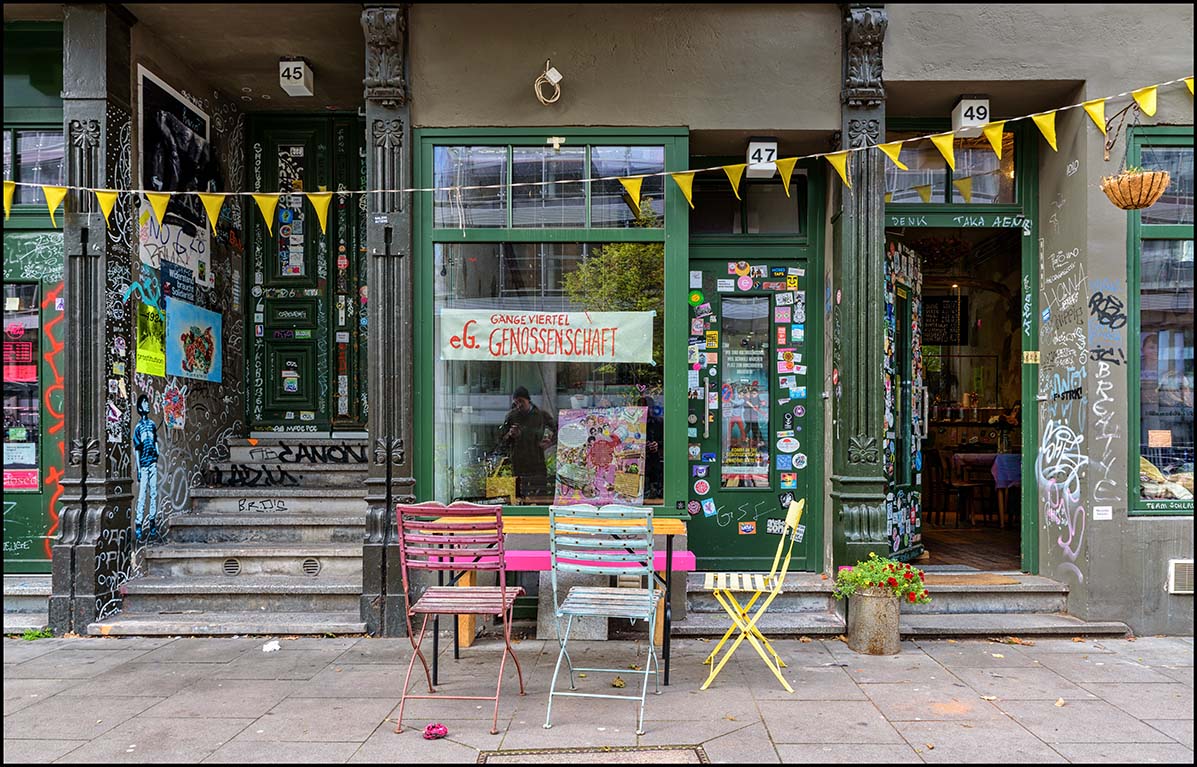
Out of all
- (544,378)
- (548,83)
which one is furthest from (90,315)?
(548,83)

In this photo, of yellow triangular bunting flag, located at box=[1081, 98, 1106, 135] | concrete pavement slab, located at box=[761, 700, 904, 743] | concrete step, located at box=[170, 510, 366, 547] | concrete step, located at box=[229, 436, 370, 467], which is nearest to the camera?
concrete pavement slab, located at box=[761, 700, 904, 743]

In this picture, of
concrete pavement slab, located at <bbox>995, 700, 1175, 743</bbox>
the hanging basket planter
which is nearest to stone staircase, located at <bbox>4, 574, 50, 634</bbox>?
concrete pavement slab, located at <bbox>995, 700, 1175, 743</bbox>

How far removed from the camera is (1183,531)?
6461mm

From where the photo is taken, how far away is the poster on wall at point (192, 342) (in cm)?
745

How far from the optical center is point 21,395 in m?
7.05

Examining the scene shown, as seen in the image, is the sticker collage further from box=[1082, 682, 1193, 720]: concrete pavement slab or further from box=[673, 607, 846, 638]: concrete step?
box=[1082, 682, 1193, 720]: concrete pavement slab

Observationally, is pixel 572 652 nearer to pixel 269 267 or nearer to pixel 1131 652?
pixel 1131 652

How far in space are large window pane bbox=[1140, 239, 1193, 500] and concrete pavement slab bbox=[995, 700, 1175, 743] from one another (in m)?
2.77

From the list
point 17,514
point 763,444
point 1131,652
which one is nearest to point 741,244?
point 763,444

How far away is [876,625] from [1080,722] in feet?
5.16

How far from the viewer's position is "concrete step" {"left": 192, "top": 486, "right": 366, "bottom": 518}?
7.73 m

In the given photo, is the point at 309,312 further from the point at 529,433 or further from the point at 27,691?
the point at 27,691

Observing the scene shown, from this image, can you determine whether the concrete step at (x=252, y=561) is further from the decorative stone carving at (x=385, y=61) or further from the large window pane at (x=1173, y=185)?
the large window pane at (x=1173, y=185)

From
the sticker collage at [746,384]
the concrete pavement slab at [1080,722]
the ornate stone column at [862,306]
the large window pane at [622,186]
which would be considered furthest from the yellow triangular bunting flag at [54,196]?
the concrete pavement slab at [1080,722]
